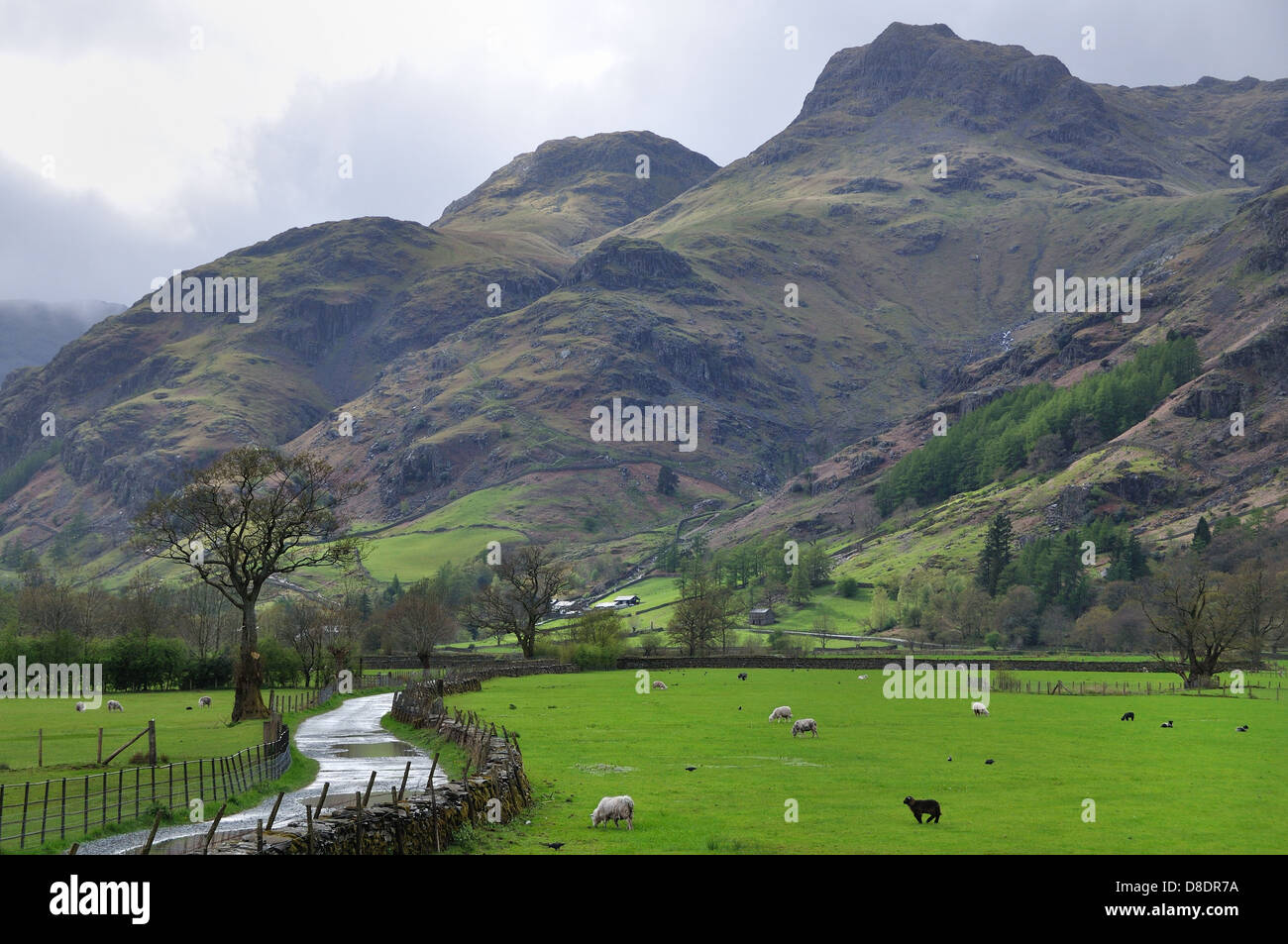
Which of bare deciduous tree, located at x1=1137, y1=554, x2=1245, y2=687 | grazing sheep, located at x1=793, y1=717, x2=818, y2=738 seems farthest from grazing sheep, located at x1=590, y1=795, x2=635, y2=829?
bare deciduous tree, located at x1=1137, y1=554, x2=1245, y2=687

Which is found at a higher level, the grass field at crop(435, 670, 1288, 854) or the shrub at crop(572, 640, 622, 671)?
the grass field at crop(435, 670, 1288, 854)

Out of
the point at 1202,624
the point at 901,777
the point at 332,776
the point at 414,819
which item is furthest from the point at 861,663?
the point at 414,819

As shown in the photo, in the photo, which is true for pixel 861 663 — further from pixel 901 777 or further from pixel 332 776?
pixel 332 776

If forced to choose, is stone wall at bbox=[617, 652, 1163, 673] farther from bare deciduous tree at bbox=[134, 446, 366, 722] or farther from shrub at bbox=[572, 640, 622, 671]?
Result: bare deciduous tree at bbox=[134, 446, 366, 722]

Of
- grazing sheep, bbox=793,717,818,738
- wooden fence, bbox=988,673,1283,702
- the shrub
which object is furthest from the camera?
the shrub

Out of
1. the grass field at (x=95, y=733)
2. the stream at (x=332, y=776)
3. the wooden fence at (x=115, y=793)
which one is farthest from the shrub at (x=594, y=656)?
the wooden fence at (x=115, y=793)

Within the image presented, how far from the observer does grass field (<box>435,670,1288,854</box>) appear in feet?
96.3

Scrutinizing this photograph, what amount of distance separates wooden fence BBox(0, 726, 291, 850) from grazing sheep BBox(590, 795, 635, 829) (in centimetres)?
1318

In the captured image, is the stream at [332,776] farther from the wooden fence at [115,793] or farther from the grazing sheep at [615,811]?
the grazing sheep at [615,811]

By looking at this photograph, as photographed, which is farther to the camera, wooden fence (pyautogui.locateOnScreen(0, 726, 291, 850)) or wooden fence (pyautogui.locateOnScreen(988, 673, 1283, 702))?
wooden fence (pyautogui.locateOnScreen(988, 673, 1283, 702))
